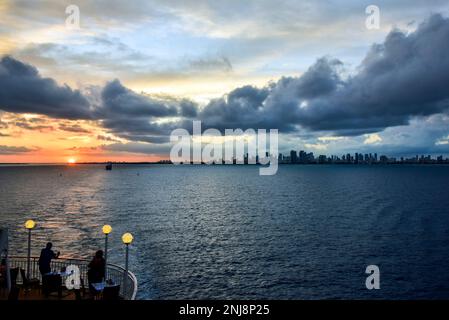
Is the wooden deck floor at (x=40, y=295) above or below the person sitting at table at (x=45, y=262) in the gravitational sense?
below

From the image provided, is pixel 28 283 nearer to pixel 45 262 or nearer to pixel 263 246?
pixel 45 262

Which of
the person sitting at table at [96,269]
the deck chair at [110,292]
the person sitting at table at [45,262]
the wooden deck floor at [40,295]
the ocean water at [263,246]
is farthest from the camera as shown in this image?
the ocean water at [263,246]

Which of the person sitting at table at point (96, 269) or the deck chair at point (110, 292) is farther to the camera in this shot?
the person sitting at table at point (96, 269)

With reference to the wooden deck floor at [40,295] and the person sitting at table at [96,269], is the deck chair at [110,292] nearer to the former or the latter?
the person sitting at table at [96,269]

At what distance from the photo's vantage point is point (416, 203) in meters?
104

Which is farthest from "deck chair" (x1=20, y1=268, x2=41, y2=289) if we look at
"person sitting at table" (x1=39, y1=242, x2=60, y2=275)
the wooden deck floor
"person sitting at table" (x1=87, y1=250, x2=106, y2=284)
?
"person sitting at table" (x1=87, y1=250, x2=106, y2=284)

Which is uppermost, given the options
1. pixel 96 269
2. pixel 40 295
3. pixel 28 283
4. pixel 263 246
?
pixel 96 269

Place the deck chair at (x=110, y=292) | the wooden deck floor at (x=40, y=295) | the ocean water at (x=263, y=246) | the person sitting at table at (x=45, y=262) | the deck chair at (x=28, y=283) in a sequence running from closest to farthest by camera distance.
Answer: the deck chair at (x=110, y=292) → the wooden deck floor at (x=40, y=295) → the person sitting at table at (x=45, y=262) → the deck chair at (x=28, y=283) → the ocean water at (x=263, y=246)

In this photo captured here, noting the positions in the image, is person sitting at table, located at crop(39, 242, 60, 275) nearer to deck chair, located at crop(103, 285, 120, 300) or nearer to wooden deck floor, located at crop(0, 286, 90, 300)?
wooden deck floor, located at crop(0, 286, 90, 300)

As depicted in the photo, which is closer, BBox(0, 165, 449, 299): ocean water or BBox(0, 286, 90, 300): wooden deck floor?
BBox(0, 286, 90, 300): wooden deck floor

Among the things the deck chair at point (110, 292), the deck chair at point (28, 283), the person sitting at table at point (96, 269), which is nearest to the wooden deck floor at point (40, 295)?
the deck chair at point (28, 283)

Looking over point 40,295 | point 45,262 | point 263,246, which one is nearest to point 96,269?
point 45,262
